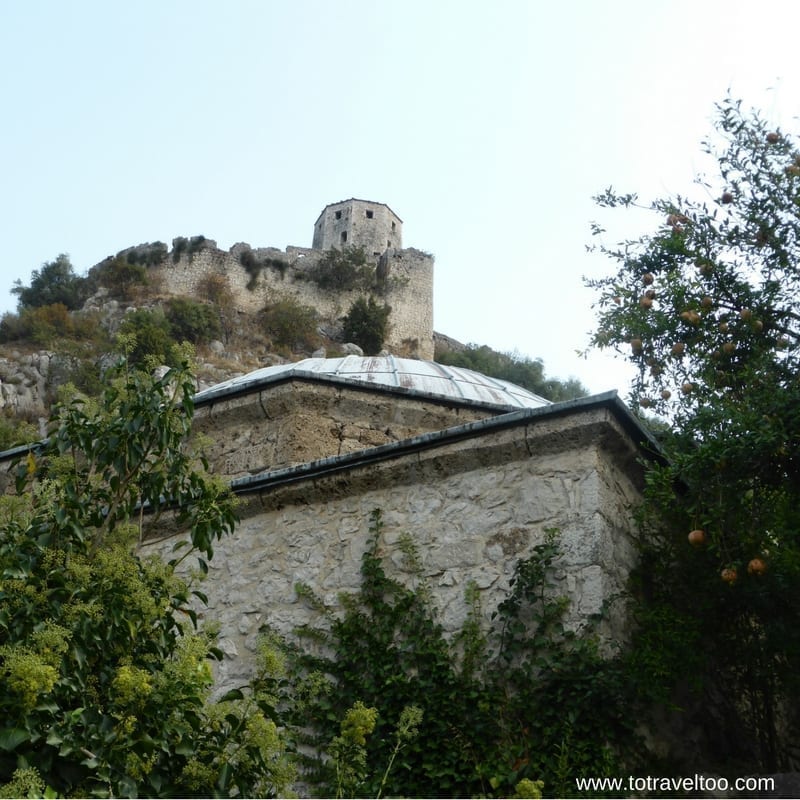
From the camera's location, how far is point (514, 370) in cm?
4109

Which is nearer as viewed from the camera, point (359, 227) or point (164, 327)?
point (164, 327)

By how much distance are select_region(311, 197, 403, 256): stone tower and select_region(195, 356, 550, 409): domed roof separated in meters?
46.3

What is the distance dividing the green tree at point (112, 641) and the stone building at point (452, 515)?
1.53 meters

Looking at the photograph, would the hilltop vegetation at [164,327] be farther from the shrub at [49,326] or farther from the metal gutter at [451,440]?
the metal gutter at [451,440]

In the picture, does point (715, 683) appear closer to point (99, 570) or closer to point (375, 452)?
point (375, 452)

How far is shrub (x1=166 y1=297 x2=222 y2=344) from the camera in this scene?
4150cm

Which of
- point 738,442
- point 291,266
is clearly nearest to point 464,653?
point 738,442

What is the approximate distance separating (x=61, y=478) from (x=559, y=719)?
2.58 meters

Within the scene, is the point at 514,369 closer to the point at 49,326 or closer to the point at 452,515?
the point at 49,326

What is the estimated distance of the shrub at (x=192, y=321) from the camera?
4150 centimetres

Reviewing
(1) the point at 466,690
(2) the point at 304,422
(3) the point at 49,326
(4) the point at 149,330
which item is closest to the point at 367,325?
(4) the point at 149,330

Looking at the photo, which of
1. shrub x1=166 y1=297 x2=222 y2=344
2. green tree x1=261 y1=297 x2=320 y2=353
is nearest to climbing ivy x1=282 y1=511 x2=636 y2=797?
shrub x1=166 y1=297 x2=222 y2=344

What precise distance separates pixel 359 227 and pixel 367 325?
1253 cm

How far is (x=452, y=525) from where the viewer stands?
20.4 ft
